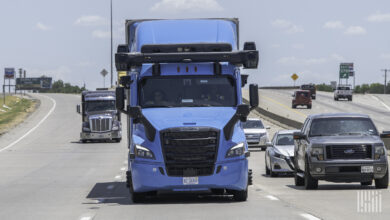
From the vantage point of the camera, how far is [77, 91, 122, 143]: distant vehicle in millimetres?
51344

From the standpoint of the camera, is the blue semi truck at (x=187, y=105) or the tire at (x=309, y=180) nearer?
the blue semi truck at (x=187, y=105)

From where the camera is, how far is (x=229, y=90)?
60.2 ft

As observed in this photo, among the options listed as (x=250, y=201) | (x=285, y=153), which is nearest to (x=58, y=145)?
(x=285, y=153)

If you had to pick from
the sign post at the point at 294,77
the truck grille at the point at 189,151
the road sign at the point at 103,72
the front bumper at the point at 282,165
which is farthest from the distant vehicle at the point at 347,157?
the sign post at the point at 294,77

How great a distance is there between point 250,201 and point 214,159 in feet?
4.35

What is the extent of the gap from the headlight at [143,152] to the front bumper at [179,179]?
0.13 metres

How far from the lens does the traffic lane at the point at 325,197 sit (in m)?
15.3

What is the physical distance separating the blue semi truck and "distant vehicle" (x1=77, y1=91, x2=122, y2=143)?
3145 centimetres

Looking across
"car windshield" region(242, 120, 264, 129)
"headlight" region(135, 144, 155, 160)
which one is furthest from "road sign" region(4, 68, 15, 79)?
"headlight" region(135, 144, 155, 160)

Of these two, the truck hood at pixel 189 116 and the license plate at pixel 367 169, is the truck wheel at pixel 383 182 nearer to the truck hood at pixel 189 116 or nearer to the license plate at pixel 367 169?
the license plate at pixel 367 169

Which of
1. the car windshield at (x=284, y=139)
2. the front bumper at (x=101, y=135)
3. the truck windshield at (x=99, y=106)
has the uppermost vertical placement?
the truck windshield at (x=99, y=106)

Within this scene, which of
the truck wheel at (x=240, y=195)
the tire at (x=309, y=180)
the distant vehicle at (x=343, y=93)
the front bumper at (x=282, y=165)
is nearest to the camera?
the truck wheel at (x=240, y=195)

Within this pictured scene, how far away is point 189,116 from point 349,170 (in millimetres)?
4847

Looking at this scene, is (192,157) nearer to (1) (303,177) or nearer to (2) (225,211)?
(2) (225,211)
